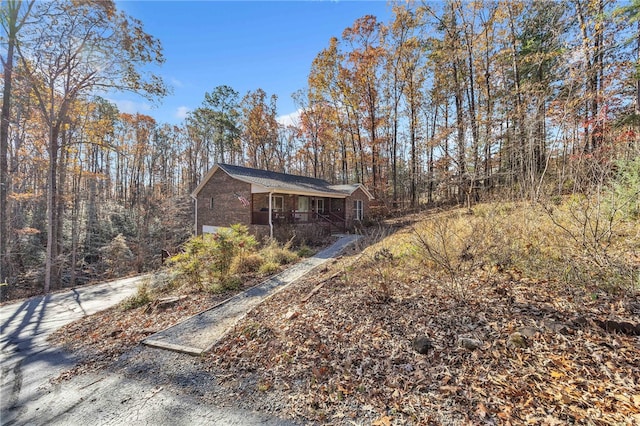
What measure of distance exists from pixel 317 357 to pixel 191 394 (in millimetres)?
1571

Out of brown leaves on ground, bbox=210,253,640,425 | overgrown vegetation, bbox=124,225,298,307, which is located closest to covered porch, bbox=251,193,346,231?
overgrown vegetation, bbox=124,225,298,307

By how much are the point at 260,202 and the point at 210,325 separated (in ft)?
37.4

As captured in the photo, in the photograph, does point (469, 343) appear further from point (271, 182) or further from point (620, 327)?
point (271, 182)

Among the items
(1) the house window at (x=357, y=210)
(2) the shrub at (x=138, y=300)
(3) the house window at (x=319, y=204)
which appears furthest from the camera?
(1) the house window at (x=357, y=210)

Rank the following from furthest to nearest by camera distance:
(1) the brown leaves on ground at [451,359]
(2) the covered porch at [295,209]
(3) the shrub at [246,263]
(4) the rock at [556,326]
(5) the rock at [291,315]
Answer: (2) the covered porch at [295,209]
(3) the shrub at [246,263]
(5) the rock at [291,315]
(4) the rock at [556,326]
(1) the brown leaves on ground at [451,359]

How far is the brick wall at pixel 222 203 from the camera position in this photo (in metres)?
15.2

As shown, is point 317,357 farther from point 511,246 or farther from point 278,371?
point 511,246

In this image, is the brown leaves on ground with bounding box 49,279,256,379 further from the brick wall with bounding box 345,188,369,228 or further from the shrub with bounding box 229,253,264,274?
the brick wall with bounding box 345,188,369,228

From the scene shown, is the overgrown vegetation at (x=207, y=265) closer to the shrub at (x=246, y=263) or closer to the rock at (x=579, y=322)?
the shrub at (x=246, y=263)

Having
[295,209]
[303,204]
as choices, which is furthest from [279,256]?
[303,204]

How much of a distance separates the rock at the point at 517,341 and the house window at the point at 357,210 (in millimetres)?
17463

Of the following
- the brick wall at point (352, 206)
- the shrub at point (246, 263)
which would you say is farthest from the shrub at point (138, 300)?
the brick wall at point (352, 206)

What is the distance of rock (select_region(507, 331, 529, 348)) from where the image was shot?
10.00ft

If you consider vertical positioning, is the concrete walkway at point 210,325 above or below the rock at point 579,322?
below
